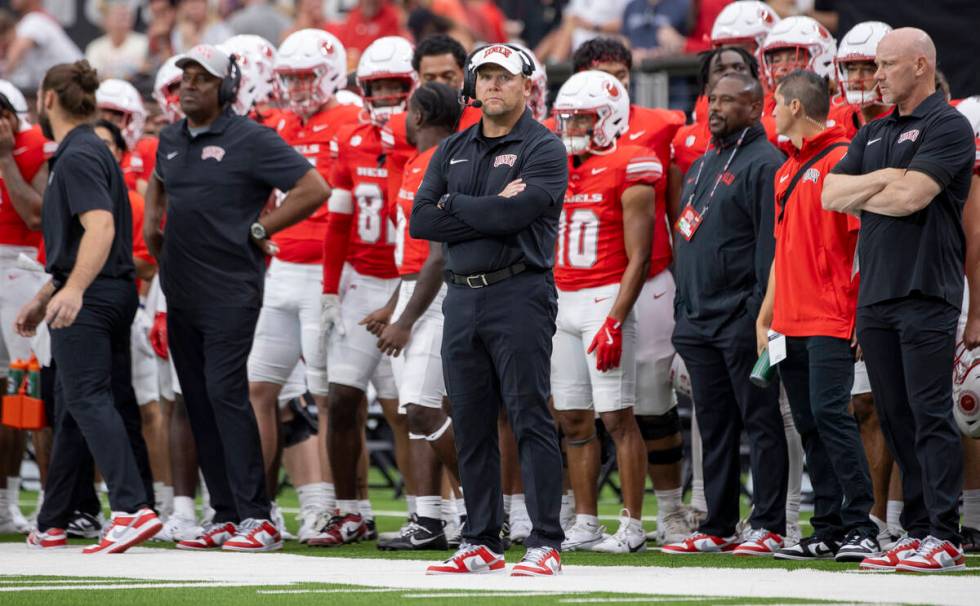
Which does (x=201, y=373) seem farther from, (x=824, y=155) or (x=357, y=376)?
(x=824, y=155)

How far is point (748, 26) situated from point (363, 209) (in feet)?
8.46

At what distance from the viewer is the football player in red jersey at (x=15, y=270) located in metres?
10.3

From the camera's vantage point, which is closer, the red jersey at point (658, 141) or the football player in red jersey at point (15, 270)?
the red jersey at point (658, 141)

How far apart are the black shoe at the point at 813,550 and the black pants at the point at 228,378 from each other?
271 cm

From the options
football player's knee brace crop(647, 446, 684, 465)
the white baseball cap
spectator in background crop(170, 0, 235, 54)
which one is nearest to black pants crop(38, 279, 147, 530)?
the white baseball cap

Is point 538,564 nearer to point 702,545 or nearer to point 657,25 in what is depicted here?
point 702,545

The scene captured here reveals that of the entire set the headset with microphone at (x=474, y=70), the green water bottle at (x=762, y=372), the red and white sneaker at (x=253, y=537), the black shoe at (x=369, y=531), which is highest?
the headset with microphone at (x=474, y=70)

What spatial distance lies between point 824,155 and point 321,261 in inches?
128

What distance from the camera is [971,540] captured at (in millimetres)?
8875

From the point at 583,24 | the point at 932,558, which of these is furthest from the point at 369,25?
the point at 932,558

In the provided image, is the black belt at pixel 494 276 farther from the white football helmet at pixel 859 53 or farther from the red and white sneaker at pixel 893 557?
the white football helmet at pixel 859 53

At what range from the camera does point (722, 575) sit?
7332 millimetres

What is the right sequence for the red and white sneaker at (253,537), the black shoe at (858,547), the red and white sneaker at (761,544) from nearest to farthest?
the black shoe at (858,547) → the red and white sneaker at (761,544) → the red and white sneaker at (253,537)

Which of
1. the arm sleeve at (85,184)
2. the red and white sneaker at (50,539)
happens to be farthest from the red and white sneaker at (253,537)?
the arm sleeve at (85,184)
